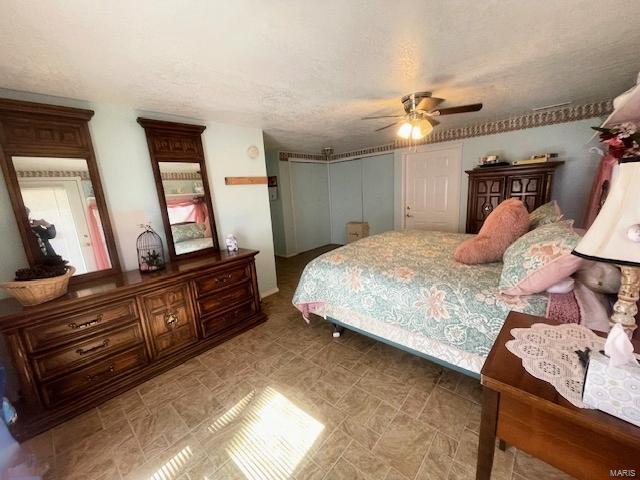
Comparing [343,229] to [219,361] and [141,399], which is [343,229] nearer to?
[219,361]

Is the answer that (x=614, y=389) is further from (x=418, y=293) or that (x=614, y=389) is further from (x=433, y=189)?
(x=433, y=189)

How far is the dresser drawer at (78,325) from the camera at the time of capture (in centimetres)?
148

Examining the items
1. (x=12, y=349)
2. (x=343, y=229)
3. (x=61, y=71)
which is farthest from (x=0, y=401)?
(x=343, y=229)

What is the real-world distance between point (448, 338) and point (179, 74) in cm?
248

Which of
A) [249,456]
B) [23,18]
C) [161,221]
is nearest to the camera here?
[23,18]

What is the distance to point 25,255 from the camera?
1.73 metres

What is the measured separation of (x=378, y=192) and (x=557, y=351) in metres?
4.36

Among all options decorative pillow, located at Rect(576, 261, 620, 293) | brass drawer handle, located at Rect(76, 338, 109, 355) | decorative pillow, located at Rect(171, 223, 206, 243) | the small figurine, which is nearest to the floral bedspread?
decorative pillow, located at Rect(576, 261, 620, 293)

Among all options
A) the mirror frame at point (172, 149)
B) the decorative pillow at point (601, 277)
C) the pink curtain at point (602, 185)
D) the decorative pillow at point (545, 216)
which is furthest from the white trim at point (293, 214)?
the decorative pillow at point (601, 277)

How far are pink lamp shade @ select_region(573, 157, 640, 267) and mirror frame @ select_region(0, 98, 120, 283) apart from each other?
2927 mm

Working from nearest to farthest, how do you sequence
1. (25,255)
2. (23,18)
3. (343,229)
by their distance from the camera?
(23,18) → (25,255) → (343,229)

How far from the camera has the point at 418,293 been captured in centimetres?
168

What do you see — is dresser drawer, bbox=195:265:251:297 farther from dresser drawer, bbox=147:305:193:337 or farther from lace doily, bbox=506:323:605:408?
lace doily, bbox=506:323:605:408

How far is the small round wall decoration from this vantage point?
293cm
